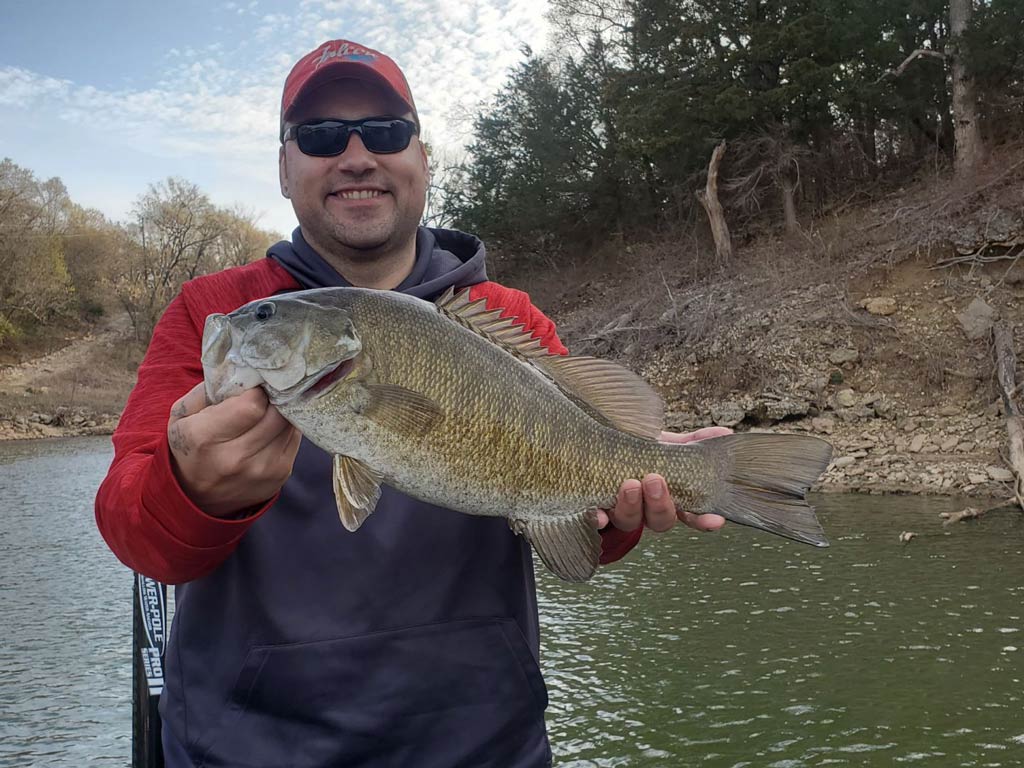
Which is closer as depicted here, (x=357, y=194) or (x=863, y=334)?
(x=357, y=194)

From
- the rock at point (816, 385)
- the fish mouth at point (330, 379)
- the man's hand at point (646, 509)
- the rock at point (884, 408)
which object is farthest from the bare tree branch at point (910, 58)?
the fish mouth at point (330, 379)

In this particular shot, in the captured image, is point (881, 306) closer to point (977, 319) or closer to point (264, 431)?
point (977, 319)

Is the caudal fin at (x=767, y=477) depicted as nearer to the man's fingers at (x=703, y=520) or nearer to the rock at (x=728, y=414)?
the man's fingers at (x=703, y=520)

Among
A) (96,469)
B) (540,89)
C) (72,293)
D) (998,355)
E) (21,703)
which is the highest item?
(540,89)

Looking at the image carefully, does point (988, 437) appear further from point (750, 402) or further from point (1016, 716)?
point (1016, 716)

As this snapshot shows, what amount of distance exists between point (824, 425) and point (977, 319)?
11.7 ft

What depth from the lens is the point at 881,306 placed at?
17.5m

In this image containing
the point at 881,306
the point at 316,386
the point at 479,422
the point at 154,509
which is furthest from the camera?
the point at 881,306

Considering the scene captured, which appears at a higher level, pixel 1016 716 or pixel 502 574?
pixel 502 574

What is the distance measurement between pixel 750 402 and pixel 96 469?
55.9 feet

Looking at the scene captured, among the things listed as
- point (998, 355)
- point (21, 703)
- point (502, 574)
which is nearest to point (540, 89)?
point (998, 355)

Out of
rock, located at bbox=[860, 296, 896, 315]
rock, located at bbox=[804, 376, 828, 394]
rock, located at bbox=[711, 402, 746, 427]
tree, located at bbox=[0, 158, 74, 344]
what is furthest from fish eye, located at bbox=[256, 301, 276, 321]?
tree, located at bbox=[0, 158, 74, 344]

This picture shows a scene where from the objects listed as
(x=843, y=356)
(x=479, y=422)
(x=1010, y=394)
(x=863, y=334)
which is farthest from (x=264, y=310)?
(x=863, y=334)

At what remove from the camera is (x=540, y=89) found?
32.2 meters
